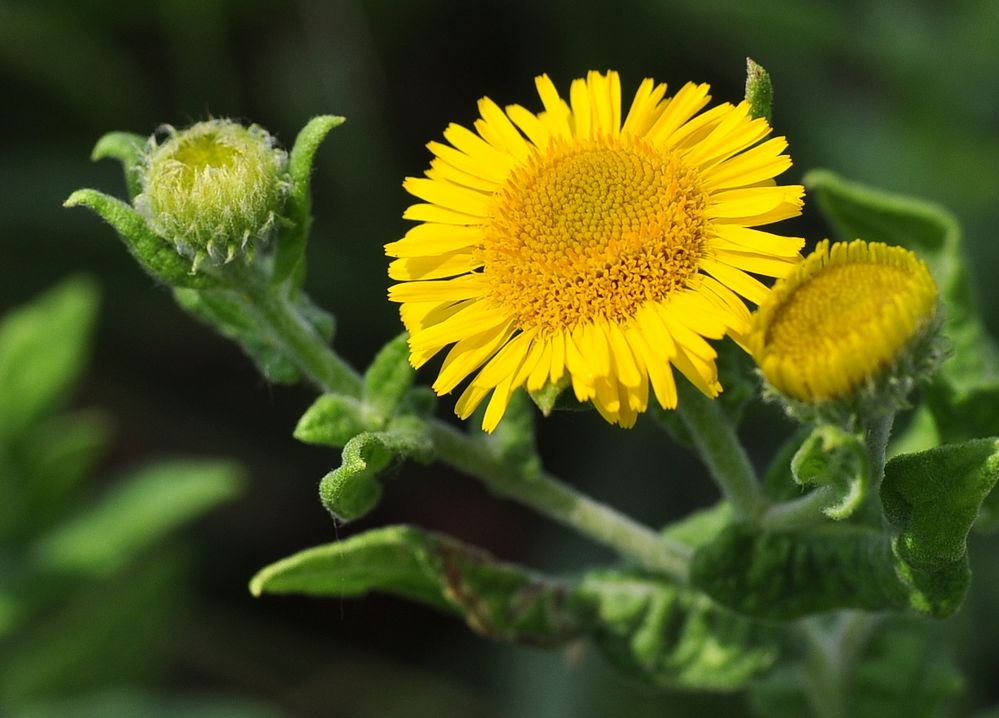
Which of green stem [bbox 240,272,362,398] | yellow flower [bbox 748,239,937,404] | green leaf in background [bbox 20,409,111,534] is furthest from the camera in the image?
green leaf in background [bbox 20,409,111,534]

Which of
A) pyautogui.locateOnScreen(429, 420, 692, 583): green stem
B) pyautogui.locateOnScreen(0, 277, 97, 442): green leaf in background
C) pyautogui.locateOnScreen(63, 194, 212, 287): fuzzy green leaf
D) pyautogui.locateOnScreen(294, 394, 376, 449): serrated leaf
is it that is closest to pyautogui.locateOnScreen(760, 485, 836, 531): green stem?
pyautogui.locateOnScreen(429, 420, 692, 583): green stem

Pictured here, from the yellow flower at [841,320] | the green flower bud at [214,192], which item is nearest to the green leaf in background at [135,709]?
the green flower bud at [214,192]

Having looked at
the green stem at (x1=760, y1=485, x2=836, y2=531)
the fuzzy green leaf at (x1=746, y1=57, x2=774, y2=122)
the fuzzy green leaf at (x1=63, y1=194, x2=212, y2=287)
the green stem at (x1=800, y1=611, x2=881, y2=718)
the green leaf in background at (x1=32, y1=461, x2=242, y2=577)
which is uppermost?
the fuzzy green leaf at (x1=63, y1=194, x2=212, y2=287)

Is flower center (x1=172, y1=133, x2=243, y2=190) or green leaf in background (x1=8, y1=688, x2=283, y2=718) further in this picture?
green leaf in background (x1=8, y1=688, x2=283, y2=718)

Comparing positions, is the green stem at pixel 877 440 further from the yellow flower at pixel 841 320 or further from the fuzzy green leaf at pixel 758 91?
the fuzzy green leaf at pixel 758 91

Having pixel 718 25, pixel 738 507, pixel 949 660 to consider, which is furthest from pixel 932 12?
pixel 738 507

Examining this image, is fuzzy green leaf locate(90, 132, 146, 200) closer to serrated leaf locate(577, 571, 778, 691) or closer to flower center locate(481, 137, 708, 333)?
flower center locate(481, 137, 708, 333)

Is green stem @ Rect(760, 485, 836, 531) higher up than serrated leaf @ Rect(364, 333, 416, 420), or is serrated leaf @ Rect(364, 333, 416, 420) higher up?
serrated leaf @ Rect(364, 333, 416, 420)
